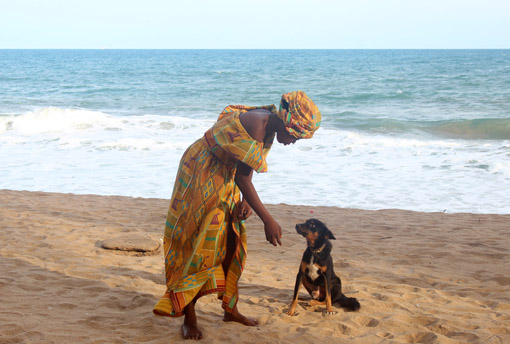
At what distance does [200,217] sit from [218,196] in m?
0.17

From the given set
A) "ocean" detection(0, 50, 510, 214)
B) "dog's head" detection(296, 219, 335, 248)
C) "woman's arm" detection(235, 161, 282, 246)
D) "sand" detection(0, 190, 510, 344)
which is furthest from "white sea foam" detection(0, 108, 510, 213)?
"woman's arm" detection(235, 161, 282, 246)

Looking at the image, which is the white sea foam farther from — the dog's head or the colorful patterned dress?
the colorful patterned dress

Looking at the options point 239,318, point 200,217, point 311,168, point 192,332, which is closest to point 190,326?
point 192,332

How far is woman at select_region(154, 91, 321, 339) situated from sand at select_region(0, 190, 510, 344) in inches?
19.4

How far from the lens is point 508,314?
157 inches

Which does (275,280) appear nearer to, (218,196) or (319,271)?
(319,271)

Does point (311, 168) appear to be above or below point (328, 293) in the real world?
above

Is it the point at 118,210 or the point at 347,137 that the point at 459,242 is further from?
the point at 347,137

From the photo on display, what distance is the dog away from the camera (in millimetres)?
3766

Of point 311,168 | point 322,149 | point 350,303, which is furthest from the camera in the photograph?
point 322,149

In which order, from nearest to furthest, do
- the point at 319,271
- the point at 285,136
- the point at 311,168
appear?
the point at 285,136
the point at 319,271
the point at 311,168

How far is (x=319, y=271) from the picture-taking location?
12.7ft

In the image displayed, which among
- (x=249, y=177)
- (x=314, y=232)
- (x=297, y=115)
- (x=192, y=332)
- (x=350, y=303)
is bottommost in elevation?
(x=192, y=332)

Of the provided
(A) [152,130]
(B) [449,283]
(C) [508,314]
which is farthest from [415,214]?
(A) [152,130]
